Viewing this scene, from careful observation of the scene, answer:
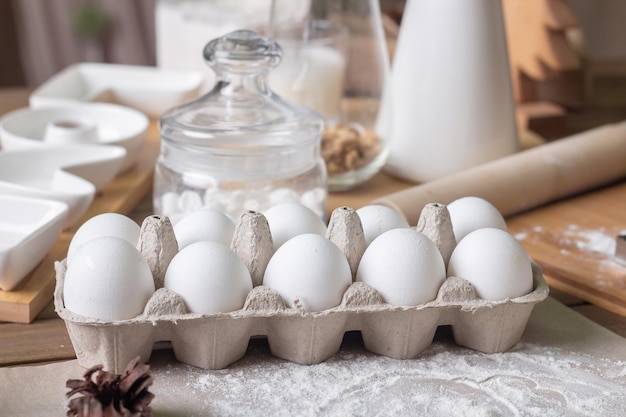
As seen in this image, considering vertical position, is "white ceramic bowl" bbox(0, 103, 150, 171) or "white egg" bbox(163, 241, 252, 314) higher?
"white egg" bbox(163, 241, 252, 314)

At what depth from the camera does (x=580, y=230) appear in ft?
3.45

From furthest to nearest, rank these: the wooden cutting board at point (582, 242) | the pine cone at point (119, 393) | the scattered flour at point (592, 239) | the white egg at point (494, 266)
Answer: the scattered flour at point (592, 239) → the wooden cutting board at point (582, 242) → the white egg at point (494, 266) → the pine cone at point (119, 393)

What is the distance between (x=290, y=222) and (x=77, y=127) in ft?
1.71

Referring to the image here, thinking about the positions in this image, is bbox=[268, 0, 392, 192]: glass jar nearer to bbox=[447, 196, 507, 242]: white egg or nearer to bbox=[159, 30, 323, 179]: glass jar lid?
bbox=[159, 30, 323, 179]: glass jar lid

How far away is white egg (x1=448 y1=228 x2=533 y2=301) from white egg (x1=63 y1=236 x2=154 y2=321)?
27 centimetres

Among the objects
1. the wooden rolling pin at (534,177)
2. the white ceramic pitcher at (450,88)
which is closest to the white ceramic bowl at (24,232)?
the wooden rolling pin at (534,177)

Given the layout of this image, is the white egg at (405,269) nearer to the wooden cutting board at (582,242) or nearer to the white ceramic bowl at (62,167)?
the wooden cutting board at (582,242)

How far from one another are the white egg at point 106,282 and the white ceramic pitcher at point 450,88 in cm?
58

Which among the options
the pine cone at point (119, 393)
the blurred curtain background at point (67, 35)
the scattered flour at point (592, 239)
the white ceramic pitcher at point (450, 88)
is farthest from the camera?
the blurred curtain background at point (67, 35)

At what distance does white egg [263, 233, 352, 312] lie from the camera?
0.69m

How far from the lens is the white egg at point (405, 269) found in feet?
2.30

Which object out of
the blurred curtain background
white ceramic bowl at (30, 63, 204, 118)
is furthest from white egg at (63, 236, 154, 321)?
the blurred curtain background

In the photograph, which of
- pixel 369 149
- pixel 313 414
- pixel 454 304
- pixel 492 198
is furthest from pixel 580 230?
pixel 313 414

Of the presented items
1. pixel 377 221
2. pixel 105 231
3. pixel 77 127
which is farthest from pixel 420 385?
pixel 77 127
